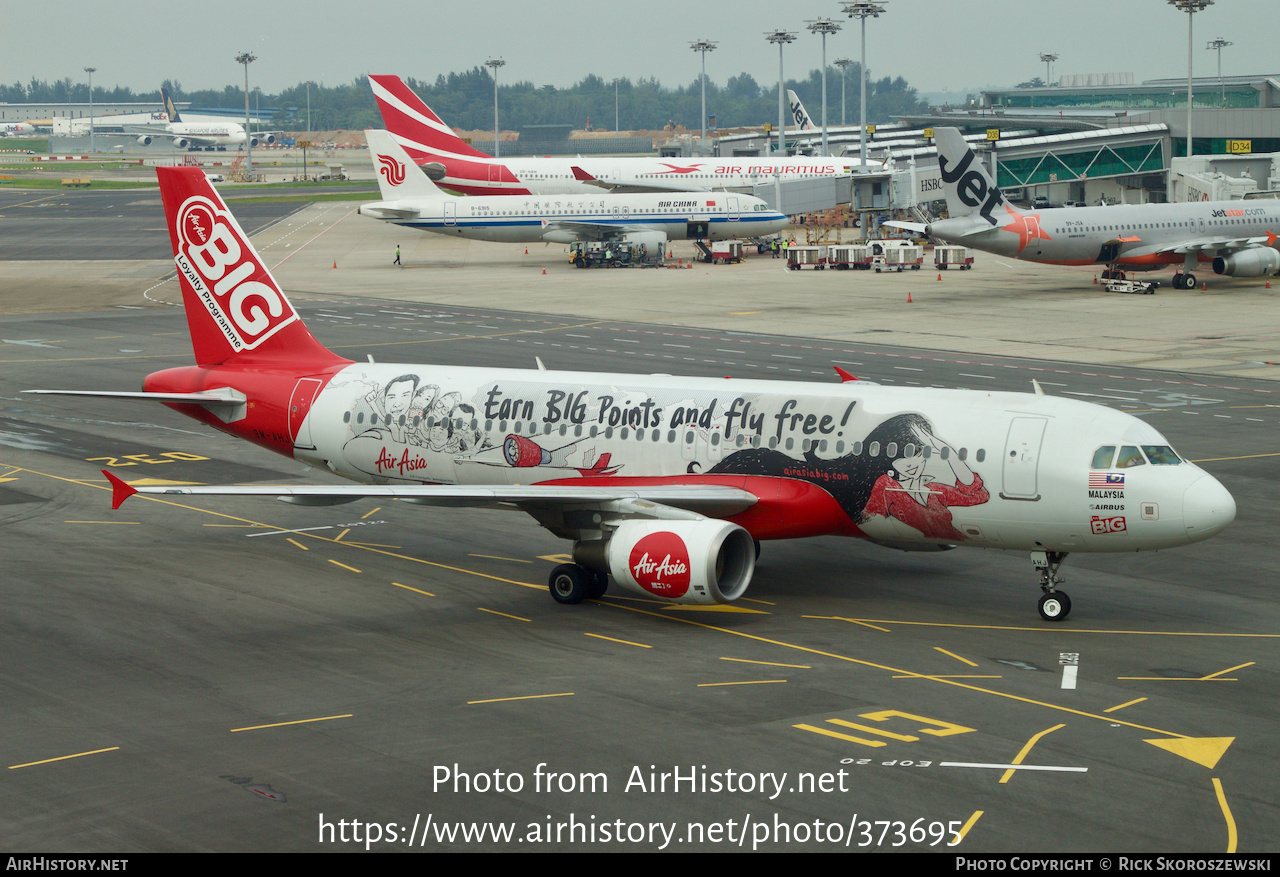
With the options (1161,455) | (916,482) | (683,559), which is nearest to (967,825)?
(683,559)

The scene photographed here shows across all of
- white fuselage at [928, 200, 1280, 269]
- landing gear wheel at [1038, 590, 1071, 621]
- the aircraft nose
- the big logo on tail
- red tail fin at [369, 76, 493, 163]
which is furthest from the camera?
red tail fin at [369, 76, 493, 163]

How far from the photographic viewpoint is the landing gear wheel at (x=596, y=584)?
3019 cm

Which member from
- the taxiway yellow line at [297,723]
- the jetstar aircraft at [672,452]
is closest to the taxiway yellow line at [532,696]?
the taxiway yellow line at [297,723]

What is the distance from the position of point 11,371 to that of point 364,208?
195 ft

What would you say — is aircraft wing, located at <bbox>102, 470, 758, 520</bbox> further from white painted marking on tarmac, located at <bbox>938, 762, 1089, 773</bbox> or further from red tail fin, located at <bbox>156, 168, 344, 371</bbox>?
white painted marking on tarmac, located at <bbox>938, 762, 1089, 773</bbox>

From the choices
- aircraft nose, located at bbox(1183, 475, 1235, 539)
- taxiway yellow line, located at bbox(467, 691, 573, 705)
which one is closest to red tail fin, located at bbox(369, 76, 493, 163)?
aircraft nose, located at bbox(1183, 475, 1235, 539)

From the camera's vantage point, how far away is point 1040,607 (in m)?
28.5

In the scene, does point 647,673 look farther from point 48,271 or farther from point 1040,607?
point 48,271

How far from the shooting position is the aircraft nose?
1045 inches

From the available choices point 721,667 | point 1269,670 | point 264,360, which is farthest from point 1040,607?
point 264,360

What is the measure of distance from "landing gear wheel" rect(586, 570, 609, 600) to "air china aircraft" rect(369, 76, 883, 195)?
329ft

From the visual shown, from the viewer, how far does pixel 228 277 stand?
36.8 m

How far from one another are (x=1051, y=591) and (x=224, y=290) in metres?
22.4

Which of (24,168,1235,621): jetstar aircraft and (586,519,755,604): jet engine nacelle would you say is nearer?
(586,519,755,604): jet engine nacelle
